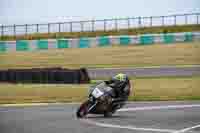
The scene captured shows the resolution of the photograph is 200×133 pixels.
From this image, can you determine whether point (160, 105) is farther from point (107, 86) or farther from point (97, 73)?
point (97, 73)

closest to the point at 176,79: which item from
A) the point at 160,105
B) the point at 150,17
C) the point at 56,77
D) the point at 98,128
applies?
the point at 56,77

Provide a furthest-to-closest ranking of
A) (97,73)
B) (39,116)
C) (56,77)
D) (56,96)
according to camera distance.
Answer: (97,73)
(56,77)
(56,96)
(39,116)

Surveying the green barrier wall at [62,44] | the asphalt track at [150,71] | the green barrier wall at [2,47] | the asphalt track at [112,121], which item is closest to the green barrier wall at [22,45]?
the green barrier wall at [2,47]

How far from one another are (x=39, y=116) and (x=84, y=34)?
3946cm

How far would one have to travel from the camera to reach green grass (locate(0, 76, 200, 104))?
76.4 feet

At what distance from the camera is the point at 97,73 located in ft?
116

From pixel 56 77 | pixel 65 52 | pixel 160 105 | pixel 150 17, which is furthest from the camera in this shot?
pixel 150 17

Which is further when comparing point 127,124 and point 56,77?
point 56,77

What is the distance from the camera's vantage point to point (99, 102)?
15164mm

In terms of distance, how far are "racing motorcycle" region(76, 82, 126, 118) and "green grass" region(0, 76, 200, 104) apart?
7198 mm

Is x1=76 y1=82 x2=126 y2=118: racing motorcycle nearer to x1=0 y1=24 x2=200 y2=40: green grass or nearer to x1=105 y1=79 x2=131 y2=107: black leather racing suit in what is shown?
x1=105 y1=79 x2=131 y2=107: black leather racing suit

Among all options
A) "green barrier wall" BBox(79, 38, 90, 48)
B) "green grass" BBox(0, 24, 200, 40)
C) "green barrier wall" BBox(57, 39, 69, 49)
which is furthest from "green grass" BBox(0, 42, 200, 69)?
"green grass" BBox(0, 24, 200, 40)

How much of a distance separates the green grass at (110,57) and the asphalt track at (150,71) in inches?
94.5

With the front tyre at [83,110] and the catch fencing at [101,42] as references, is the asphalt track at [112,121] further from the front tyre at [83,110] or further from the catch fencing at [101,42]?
the catch fencing at [101,42]
